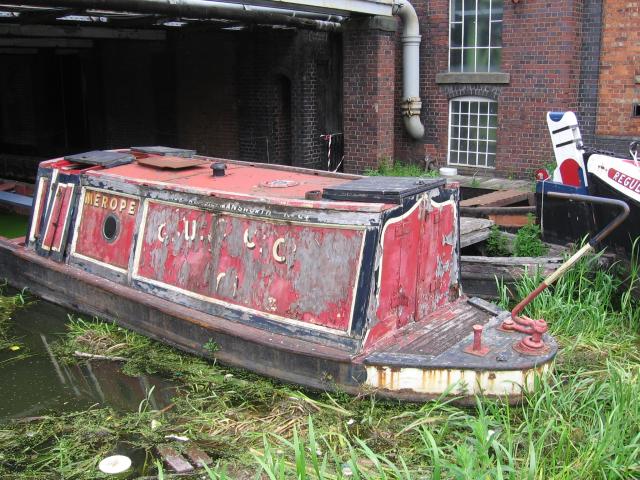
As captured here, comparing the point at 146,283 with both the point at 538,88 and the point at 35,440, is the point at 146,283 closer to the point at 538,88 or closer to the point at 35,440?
the point at 35,440

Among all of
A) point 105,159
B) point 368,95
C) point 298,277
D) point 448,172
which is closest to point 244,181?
point 298,277

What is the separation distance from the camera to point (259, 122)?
41.9ft

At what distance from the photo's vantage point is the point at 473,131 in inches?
467

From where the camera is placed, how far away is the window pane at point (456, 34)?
11.6m

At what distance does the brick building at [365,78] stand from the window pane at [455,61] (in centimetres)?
3

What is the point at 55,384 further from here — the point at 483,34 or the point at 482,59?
the point at 483,34

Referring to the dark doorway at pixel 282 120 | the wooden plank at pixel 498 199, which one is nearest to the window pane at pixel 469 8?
the dark doorway at pixel 282 120

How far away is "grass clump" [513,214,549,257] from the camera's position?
692 cm

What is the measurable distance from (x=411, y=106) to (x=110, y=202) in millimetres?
6803

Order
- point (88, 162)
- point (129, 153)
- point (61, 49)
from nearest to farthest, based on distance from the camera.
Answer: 1. point (88, 162)
2. point (129, 153)
3. point (61, 49)

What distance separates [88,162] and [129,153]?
2.13 ft

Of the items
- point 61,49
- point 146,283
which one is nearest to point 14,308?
point 146,283

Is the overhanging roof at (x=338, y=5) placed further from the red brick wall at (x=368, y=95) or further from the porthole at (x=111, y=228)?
the porthole at (x=111, y=228)

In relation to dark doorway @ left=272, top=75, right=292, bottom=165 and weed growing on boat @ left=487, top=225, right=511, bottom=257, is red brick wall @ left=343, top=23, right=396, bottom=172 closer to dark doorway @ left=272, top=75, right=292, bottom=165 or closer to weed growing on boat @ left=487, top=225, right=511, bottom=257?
dark doorway @ left=272, top=75, right=292, bottom=165
